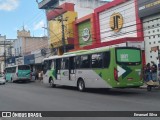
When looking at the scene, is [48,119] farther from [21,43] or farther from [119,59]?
[21,43]

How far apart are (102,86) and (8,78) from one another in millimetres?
29946

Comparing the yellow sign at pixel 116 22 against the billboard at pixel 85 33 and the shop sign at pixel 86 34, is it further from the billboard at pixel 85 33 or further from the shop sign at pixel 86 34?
the shop sign at pixel 86 34

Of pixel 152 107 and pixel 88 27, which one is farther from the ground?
pixel 88 27

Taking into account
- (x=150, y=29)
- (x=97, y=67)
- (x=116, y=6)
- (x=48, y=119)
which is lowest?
(x=48, y=119)

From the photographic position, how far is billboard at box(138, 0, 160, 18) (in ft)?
88.8

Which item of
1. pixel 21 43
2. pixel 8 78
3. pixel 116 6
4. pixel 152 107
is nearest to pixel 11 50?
pixel 21 43

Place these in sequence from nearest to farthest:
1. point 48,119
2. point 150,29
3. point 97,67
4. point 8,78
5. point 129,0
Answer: point 48,119 < point 97,67 < point 150,29 < point 129,0 < point 8,78

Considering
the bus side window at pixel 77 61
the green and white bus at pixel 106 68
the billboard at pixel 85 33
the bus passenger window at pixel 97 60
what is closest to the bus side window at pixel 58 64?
the green and white bus at pixel 106 68

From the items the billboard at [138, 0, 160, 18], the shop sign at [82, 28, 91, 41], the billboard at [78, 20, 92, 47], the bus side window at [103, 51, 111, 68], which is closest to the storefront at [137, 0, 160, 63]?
the billboard at [138, 0, 160, 18]

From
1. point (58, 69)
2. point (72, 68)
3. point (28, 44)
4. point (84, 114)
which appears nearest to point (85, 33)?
point (58, 69)

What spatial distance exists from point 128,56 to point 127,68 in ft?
2.45

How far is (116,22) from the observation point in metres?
33.7

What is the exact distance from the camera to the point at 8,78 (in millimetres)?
48438

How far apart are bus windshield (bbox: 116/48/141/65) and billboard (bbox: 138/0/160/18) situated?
7.79 meters
